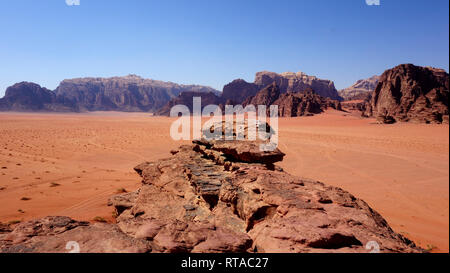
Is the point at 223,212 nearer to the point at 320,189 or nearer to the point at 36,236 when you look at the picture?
the point at 320,189

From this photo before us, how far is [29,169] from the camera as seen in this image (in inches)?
460

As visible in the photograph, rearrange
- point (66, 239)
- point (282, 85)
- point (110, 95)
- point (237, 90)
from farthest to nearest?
point (110, 95) < point (282, 85) < point (237, 90) < point (66, 239)

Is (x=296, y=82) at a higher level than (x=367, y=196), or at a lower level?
higher

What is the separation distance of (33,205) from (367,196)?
13.1 meters

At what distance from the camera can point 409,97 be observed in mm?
44406

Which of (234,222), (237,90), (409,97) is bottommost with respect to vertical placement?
(234,222)

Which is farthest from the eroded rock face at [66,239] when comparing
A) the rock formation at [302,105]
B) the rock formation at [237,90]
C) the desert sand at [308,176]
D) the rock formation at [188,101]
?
the rock formation at [237,90]

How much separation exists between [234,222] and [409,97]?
5290 centimetres

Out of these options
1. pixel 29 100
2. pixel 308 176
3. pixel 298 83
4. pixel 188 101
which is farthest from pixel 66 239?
pixel 29 100

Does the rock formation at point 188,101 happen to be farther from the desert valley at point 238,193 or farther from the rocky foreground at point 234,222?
the rocky foreground at point 234,222

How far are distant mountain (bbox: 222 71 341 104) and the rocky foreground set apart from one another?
113 m

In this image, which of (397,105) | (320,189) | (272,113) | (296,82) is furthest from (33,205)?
(296,82)

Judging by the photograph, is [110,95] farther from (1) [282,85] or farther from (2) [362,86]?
(2) [362,86]

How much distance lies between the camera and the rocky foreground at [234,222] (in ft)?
10.8
